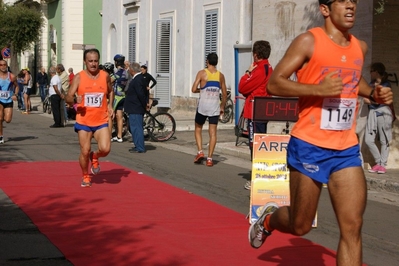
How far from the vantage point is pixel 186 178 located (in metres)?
12.5

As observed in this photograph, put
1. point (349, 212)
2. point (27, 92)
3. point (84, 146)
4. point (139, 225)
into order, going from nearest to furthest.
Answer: point (349, 212) → point (139, 225) → point (84, 146) → point (27, 92)

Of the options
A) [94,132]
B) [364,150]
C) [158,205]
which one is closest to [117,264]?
[158,205]

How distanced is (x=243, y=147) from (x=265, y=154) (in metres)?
8.14

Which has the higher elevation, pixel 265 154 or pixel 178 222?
pixel 265 154

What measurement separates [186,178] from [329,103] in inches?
285

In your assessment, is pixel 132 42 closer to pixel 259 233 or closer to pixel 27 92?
pixel 27 92

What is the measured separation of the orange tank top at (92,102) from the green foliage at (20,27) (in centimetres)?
3731

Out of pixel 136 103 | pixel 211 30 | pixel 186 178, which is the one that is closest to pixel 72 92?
pixel 186 178

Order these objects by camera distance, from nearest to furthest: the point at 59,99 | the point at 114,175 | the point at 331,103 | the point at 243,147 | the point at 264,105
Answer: the point at 331,103 < the point at 264,105 < the point at 114,175 < the point at 243,147 < the point at 59,99

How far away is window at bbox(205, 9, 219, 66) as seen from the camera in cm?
2542

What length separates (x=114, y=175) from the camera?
12695 millimetres

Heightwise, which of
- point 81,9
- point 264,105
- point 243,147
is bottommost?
point 243,147

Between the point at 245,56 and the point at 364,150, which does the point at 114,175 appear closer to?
the point at 364,150

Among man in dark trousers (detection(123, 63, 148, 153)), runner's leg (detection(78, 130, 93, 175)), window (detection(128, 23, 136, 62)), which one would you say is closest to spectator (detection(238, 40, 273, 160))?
runner's leg (detection(78, 130, 93, 175))
